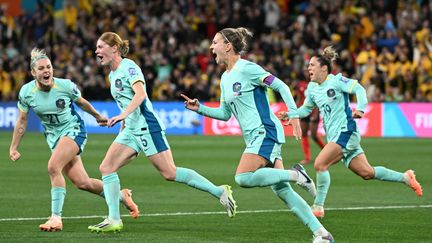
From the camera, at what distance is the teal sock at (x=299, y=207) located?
1039 cm

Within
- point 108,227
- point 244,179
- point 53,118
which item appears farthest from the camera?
point 53,118

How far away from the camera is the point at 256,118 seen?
1081 centimetres

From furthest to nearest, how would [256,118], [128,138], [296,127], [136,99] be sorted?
[128,138]
[136,99]
[256,118]
[296,127]

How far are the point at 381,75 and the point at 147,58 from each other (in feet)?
26.2

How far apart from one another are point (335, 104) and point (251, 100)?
11.6ft

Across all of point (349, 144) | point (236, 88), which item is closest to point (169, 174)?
point (236, 88)

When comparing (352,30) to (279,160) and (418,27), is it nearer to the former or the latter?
(418,27)

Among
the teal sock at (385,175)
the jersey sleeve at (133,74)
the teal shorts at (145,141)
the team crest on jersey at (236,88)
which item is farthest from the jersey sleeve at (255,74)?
the teal sock at (385,175)

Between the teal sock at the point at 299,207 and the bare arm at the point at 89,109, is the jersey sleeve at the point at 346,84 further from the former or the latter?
the teal sock at the point at 299,207

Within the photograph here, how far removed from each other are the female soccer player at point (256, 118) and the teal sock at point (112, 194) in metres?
1.36

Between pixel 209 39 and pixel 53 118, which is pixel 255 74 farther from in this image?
pixel 209 39

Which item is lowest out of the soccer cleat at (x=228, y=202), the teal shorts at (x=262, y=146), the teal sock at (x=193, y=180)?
the soccer cleat at (x=228, y=202)

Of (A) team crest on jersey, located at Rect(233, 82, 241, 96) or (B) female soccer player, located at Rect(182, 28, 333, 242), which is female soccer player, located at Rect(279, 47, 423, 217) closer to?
(B) female soccer player, located at Rect(182, 28, 333, 242)

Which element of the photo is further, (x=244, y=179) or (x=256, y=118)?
(x=256, y=118)
